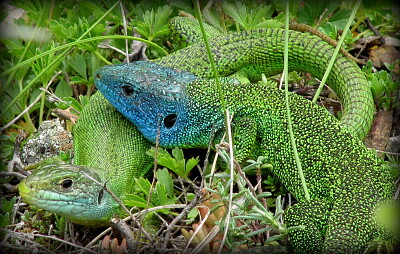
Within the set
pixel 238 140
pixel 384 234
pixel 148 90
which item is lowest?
pixel 384 234

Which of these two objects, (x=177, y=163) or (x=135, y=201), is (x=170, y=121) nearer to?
(x=177, y=163)

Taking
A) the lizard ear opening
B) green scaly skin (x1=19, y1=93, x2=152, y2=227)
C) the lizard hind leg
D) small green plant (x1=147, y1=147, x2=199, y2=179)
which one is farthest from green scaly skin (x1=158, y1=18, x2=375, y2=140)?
the lizard hind leg

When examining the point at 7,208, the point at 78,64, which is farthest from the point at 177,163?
the point at 78,64

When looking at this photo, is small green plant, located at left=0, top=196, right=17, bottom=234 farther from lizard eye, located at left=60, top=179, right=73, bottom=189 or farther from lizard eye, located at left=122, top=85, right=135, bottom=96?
lizard eye, located at left=122, top=85, right=135, bottom=96

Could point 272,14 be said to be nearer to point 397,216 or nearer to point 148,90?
point 148,90

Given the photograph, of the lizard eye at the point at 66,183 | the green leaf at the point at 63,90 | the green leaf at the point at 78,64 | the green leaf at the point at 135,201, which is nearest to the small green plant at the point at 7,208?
the lizard eye at the point at 66,183

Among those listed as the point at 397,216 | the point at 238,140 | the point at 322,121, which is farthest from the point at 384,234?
the point at 238,140

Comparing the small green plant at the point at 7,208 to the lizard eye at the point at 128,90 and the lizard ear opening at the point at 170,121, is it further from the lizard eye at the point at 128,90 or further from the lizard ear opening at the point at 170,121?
the lizard ear opening at the point at 170,121
